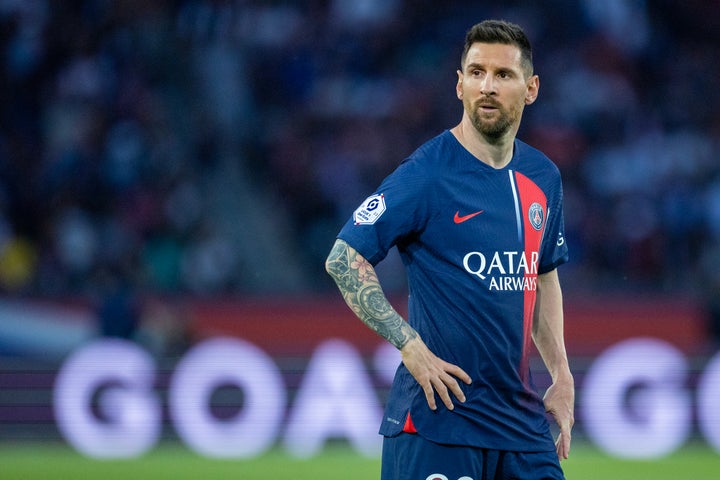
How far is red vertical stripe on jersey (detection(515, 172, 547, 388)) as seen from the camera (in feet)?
14.2

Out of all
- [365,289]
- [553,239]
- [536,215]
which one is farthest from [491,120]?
[365,289]

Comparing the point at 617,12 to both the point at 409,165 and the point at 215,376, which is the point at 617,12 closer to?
the point at 215,376

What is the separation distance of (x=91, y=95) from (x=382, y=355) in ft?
17.0

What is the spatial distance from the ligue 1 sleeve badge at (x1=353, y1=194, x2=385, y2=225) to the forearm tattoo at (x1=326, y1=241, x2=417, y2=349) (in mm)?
96

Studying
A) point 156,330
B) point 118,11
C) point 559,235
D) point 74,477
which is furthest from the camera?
point 118,11

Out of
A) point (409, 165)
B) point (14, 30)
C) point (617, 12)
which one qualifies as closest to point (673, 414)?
point (617, 12)

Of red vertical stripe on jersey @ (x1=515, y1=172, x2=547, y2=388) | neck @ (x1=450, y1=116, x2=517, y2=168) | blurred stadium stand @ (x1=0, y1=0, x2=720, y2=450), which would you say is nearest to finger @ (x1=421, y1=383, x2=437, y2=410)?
red vertical stripe on jersey @ (x1=515, y1=172, x2=547, y2=388)

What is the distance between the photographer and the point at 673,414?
10.9 m

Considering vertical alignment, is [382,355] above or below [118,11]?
below

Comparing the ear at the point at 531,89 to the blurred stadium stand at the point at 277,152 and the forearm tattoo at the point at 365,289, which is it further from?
the blurred stadium stand at the point at 277,152

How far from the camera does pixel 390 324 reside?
13.6 feet

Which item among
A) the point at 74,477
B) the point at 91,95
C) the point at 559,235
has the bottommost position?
the point at 74,477

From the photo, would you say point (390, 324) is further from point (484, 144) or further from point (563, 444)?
point (563, 444)

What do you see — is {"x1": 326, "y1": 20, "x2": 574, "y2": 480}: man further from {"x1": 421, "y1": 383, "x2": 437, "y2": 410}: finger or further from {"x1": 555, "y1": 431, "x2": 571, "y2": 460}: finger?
{"x1": 555, "y1": 431, "x2": 571, "y2": 460}: finger
